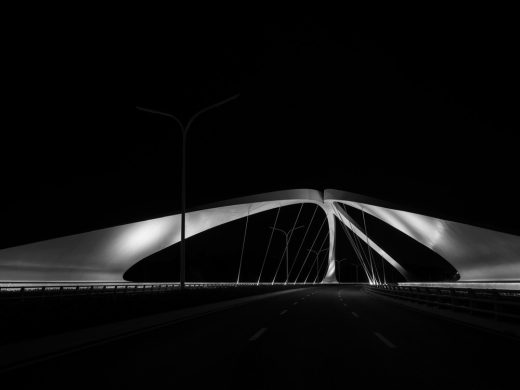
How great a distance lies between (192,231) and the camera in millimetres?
60188

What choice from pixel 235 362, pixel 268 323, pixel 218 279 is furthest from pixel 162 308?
pixel 218 279

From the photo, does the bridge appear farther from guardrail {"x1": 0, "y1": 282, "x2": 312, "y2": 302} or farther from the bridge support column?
the bridge support column

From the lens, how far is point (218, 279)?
130125 mm

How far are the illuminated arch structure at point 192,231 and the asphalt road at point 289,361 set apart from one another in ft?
101

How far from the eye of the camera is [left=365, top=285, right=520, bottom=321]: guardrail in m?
12.3

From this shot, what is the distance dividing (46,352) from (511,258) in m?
40.6

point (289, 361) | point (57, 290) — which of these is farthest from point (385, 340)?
point (57, 290)

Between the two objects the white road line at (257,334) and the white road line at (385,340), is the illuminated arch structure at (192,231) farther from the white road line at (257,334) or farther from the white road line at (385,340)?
the white road line at (385,340)

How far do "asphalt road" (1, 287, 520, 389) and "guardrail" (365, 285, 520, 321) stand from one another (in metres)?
1.75

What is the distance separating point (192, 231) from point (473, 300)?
4802 cm

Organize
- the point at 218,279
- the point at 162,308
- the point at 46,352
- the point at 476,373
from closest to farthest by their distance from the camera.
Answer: the point at 476,373 < the point at 46,352 < the point at 162,308 < the point at 218,279

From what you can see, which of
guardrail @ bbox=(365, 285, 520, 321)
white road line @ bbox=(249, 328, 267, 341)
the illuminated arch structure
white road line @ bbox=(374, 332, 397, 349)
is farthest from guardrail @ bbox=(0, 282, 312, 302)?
guardrail @ bbox=(365, 285, 520, 321)

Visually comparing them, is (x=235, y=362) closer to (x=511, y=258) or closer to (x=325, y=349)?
(x=325, y=349)

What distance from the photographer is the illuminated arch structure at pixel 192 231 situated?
38344 millimetres
